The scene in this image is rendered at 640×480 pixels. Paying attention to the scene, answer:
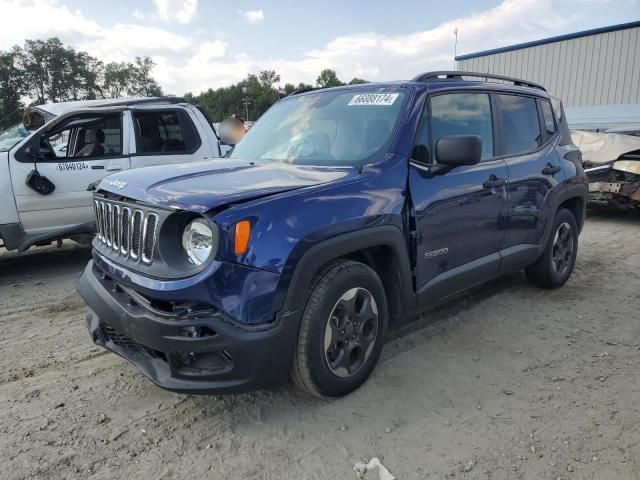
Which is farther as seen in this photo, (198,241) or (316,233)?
(316,233)

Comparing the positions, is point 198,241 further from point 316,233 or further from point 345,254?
point 345,254

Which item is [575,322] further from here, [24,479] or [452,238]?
[24,479]

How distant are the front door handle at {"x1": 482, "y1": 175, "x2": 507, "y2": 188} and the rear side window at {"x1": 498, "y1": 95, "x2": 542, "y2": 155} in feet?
1.01

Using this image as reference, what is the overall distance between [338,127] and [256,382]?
1899 mm

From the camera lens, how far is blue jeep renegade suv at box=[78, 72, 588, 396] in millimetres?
2430

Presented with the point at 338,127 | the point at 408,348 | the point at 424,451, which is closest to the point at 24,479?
the point at 424,451

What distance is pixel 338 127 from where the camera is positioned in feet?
11.7

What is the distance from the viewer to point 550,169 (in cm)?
453

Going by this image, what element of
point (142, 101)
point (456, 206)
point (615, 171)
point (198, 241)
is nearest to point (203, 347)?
point (198, 241)

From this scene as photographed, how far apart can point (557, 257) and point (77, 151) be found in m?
5.69

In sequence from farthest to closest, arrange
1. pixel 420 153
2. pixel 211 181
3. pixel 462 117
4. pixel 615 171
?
pixel 615 171 < pixel 462 117 < pixel 420 153 < pixel 211 181

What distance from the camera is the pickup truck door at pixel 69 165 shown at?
545 centimetres

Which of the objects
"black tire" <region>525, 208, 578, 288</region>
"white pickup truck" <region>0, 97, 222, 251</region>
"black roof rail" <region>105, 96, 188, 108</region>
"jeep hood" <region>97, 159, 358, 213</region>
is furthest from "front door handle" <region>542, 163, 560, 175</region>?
"black roof rail" <region>105, 96, 188, 108</region>

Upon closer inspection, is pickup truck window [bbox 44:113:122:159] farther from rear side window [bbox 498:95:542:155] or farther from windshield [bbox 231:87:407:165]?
rear side window [bbox 498:95:542:155]
